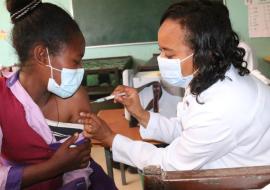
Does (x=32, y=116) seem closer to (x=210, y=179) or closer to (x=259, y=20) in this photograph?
(x=210, y=179)

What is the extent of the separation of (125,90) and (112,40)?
2.48 meters

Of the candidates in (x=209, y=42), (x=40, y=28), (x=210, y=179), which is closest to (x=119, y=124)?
(x=40, y=28)

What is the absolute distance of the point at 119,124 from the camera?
7.06ft

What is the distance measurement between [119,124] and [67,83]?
2.53 feet

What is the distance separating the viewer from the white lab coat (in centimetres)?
111

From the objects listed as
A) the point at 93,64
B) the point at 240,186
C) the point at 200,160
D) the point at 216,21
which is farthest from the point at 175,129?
the point at 93,64

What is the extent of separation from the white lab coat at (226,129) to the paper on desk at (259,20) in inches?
104

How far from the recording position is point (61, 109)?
153cm

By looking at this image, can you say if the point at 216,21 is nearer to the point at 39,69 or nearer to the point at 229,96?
the point at 229,96

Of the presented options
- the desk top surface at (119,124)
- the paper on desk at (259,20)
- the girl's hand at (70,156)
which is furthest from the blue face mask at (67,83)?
the paper on desk at (259,20)

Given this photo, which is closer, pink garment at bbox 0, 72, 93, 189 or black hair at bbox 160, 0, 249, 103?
black hair at bbox 160, 0, 249, 103

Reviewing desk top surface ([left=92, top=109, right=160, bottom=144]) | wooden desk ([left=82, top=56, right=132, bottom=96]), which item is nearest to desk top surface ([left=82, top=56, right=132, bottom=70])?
wooden desk ([left=82, top=56, right=132, bottom=96])

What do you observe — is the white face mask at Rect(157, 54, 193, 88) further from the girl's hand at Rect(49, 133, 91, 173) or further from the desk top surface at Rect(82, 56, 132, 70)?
the desk top surface at Rect(82, 56, 132, 70)

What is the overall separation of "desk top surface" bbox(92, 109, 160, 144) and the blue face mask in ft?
1.85
